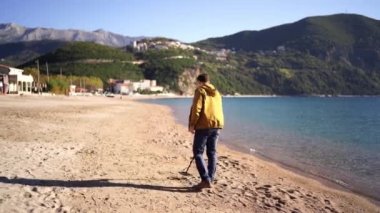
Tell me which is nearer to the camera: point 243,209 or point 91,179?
point 243,209

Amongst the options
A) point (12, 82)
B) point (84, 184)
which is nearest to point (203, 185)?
point (84, 184)

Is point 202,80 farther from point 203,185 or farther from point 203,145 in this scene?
point 203,185

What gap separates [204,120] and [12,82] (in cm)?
7240

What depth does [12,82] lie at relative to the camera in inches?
2884

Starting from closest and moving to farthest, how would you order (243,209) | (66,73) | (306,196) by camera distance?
(243,209)
(306,196)
(66,73)

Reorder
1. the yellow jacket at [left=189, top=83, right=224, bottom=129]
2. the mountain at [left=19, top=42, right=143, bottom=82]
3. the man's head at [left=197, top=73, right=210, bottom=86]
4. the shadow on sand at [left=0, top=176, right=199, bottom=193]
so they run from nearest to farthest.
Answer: the shadow on sand at [left=0, top=176, right=199, bottom=193] < the yellow jacket at [left=189, top=83, right=224, bottom=129] < the man's head at [left=197, top=73, right=210, bottom=86] < the mountain at [left=19, top=42, right=143, bottom=82]

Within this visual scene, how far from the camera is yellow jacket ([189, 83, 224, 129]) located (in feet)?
25.4

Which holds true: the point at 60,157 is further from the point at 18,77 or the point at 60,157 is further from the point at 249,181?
the point at 18,77

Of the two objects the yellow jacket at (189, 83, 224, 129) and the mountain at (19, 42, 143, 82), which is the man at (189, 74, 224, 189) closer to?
the yellow jacket at (189, 83, 224, 129)

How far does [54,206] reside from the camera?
20.6 feet

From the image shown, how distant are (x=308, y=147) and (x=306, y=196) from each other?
11.4 m

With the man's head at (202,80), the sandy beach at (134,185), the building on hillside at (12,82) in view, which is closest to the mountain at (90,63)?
the building on hillside at (12,82)

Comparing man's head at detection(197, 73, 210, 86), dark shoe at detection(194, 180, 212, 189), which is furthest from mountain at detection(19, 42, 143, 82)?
dark shoe at detection(194, 180, 212, 189)

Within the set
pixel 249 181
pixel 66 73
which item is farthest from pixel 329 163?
pixel 66 73
